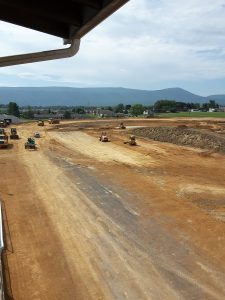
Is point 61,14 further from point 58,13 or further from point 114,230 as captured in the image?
point 114,230

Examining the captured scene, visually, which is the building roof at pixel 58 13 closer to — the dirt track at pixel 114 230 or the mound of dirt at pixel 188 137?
the dirt track at pixel 114 230

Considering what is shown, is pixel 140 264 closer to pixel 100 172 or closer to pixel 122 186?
pixel 122 186

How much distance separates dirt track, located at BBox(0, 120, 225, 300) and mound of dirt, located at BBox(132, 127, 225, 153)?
12.6m

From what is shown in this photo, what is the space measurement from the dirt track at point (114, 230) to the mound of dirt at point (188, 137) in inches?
494

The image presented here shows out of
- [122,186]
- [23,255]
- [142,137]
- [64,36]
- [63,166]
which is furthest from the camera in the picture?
[142,137]

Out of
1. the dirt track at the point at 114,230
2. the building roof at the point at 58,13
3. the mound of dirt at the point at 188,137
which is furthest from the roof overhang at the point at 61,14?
the mound of dirt at the point at 188,137

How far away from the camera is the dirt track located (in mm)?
13664

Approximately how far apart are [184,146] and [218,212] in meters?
32.4

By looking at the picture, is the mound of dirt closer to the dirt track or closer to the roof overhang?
the dirt track

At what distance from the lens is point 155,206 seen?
23.4 meters

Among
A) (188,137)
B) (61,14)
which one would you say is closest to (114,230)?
(61,14)

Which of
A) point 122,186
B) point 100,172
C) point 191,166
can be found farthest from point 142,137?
point 122,186

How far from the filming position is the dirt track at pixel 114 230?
44.8 feet

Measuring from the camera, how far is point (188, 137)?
57.4m
